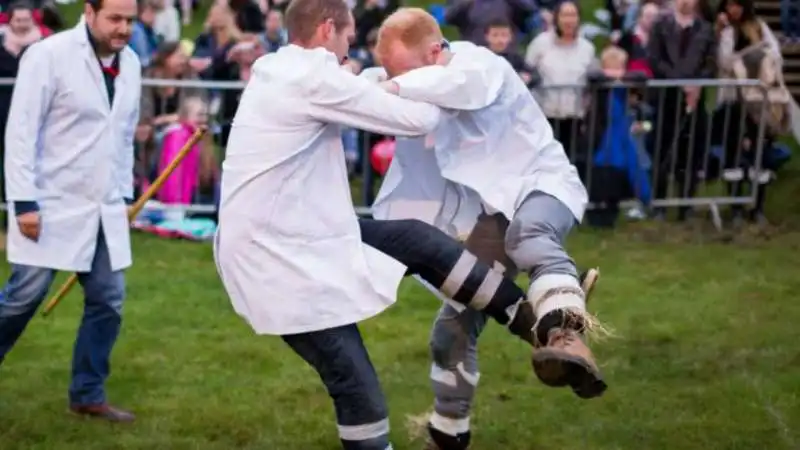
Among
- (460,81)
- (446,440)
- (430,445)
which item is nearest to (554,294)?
(460,81)

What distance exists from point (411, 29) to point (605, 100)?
6.62 metres

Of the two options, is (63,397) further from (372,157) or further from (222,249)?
(372,157)

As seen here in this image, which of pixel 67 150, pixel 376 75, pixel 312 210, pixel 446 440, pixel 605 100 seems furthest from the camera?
pixel 605 100

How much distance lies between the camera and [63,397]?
23.6 ft

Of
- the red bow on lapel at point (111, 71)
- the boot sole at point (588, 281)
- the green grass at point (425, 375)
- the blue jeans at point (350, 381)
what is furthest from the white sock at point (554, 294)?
the red bow on lapel at point (111, 71)

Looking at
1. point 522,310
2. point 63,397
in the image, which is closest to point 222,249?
point 522,310

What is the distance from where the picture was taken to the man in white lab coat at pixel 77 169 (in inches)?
247

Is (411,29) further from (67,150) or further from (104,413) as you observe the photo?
(104,413)

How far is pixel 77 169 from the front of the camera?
6445 millimetres

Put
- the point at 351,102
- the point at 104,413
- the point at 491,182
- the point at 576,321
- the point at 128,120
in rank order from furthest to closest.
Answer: the point at 104,413
the point at 128,120
the point at 491,182
the point at 576,321
the point at 351,102

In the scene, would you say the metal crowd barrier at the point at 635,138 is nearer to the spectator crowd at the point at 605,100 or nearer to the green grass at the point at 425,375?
the spectator crowd at the point at 605,100

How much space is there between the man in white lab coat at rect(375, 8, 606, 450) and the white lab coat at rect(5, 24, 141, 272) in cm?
143

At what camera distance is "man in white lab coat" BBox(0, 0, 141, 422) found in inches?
247

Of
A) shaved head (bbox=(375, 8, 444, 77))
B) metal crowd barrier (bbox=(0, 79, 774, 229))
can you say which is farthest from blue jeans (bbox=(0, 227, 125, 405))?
metal crowd barrier (bbox=(0, 79, 774, 229))
